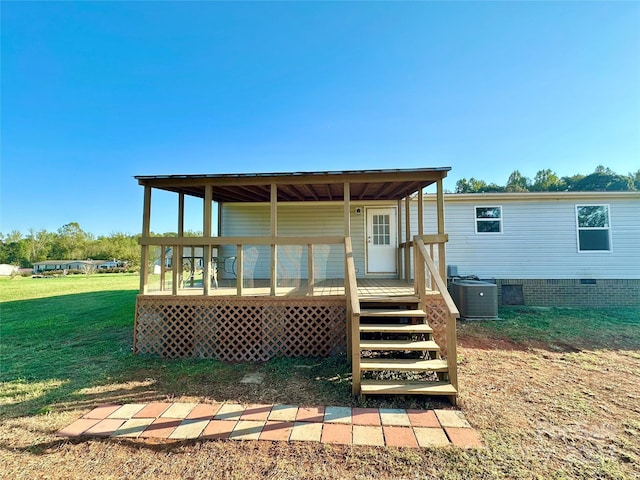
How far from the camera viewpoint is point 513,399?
3.26 metres

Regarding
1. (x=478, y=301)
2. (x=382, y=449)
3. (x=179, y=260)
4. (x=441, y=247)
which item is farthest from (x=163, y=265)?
(x=478, y=301)

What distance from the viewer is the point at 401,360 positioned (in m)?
3.70

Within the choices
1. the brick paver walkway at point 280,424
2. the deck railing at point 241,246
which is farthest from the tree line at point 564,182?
the brick paver walkway at point 280,424

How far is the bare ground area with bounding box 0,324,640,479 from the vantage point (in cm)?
213

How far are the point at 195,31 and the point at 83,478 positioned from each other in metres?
11.1

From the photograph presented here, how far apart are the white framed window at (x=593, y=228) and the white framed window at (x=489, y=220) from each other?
2373 mm

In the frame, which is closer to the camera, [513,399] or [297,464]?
[297,464]

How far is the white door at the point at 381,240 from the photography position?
822 centimetres

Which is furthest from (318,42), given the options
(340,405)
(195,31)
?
(340,405)

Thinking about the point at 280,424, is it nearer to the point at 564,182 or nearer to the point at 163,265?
the point at 163,265

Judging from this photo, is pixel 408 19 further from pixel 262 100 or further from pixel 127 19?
pixel 127 19

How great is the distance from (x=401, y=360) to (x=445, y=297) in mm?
990

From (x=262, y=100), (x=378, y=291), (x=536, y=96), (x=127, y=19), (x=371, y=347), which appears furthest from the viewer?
(x=262, y=100)

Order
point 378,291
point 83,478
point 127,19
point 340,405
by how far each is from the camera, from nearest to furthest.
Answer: point 83,478 → point 340,405 → point 378,291 → point 127,19
